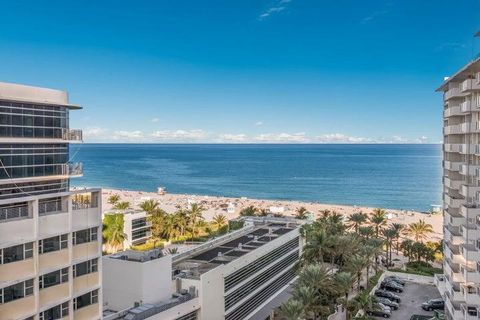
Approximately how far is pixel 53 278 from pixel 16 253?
278 cm

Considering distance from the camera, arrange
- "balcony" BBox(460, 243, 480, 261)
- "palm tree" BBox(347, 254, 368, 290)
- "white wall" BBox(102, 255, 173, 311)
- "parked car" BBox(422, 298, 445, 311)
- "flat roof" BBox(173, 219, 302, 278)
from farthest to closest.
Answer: "parked car" BBox(422, 298, 445, 311) < "palm tree" BBox(347, 254, 368, 290) < "flat roof" BBox(173, 219, 302, 278) < "balcony" BBox(460, 243, 480, 261) < "white wall" BBox(102, 255, 173, 311)

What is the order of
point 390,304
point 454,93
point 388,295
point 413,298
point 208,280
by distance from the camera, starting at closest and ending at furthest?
1. point 208,280
2. point 454,93
3. point 390,304
4. point 388,295
5. point 413,298

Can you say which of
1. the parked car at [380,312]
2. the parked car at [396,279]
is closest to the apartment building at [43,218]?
the parked car at [380,312]

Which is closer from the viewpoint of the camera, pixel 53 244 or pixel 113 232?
pixel 53 244

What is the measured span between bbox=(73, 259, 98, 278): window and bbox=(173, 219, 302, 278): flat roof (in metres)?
10.2

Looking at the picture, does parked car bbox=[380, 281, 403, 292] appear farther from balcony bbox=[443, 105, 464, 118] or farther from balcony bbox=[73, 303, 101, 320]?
balcony bbox=[73, 303, 101, 320]

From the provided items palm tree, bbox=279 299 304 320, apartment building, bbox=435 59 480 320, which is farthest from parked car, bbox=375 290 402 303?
palm tree, bbox=279 299 304 320

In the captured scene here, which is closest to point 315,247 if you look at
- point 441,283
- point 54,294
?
point 441,283

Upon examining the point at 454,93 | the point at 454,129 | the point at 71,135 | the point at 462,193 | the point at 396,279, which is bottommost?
the point at 396,279

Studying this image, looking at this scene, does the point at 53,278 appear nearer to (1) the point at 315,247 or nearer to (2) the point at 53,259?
(2) the point at 53,259

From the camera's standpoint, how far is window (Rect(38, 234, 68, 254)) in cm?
2439

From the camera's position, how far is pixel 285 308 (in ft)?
114

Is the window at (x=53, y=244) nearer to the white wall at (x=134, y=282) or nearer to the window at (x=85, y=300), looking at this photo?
the window at (x=85, y=300)

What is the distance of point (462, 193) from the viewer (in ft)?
125
